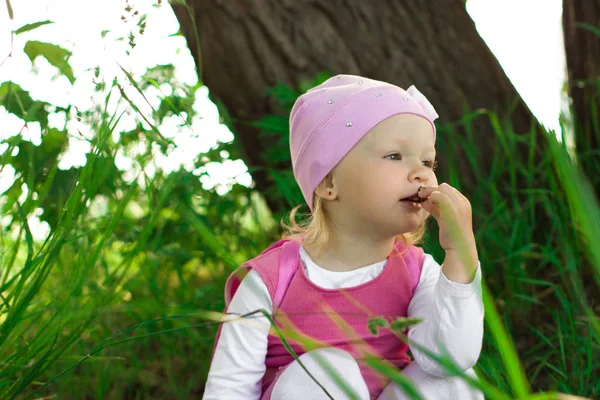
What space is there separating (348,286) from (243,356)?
0.29 metres

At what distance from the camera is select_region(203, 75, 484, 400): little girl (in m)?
1.56

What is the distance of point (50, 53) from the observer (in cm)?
178

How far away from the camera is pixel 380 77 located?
2807mm

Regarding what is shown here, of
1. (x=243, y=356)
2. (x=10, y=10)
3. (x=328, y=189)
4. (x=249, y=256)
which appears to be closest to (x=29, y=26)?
(x=10, y=10)

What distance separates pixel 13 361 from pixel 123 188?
1.14 m

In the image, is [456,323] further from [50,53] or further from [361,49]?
[361,49]

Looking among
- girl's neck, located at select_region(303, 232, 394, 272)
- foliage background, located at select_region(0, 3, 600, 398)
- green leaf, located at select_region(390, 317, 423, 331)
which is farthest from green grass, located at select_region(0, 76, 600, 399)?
green leaf, located at select_region(390, 317, 423, 331)

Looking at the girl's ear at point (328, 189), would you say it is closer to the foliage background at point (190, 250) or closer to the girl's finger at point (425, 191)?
the girl's finger at point (425, 191)

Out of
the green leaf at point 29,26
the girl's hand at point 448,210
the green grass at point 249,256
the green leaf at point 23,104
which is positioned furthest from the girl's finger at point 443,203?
the green leaf at point 23,104

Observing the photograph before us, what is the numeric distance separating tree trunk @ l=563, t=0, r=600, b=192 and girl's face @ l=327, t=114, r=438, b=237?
119 centimetres

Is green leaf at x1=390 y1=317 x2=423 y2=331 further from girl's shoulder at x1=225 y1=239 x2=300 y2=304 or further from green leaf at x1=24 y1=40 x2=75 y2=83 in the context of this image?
green leaf at x1=24 y1=40 x2=75 y2=83

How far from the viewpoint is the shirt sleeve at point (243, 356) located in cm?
170

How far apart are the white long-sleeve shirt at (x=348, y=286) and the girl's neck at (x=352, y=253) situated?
1 cm

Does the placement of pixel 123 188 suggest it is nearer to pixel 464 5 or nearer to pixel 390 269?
pixel 390 269
